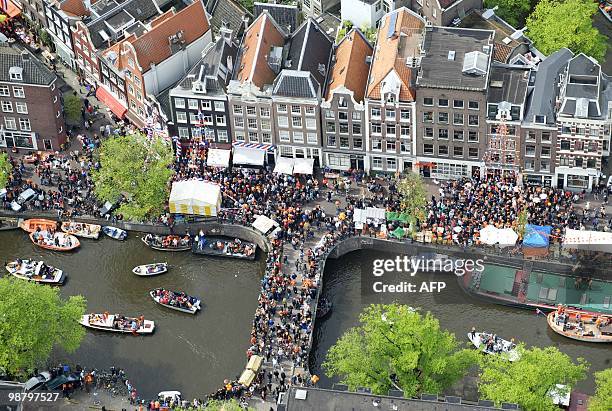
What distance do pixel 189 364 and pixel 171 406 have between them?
30.1ft

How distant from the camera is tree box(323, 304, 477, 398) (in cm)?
18212

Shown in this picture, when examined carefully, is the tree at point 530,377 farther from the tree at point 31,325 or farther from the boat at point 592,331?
the tree at point 31,325

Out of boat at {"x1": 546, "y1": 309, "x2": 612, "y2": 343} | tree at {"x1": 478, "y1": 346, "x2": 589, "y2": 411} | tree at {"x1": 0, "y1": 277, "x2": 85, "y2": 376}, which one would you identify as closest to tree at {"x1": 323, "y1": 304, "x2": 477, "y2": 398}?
tree at {"x1": 478, "y1": 346, "x2": 589, "y2": 411}

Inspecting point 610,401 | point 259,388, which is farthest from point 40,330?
point 610,401

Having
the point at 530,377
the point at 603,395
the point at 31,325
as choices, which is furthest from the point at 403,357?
the point at 31,325

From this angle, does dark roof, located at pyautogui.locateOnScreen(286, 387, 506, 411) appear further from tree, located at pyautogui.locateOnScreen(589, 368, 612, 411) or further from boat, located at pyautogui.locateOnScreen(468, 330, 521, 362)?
boat, located at pyautogui.locateOnScreen(468, 330, 521, 362)

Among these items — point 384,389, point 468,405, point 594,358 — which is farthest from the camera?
point 594,358

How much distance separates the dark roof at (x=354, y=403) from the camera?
171 metres

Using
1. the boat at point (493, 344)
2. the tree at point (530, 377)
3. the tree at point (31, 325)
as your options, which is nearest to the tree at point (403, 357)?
the tree at point (530, 377)

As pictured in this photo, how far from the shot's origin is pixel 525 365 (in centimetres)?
17862

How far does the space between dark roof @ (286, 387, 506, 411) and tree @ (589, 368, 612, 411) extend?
15335mm

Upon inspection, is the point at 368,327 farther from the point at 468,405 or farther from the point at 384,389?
the point at 468,405

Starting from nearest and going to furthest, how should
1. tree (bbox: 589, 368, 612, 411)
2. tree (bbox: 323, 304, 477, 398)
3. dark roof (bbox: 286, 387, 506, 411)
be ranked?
dark roof (bbox: 286, 387, 506, 411) → tree (bbox: 589, 368, 612, 411) → tree (bbox: 323, 304, 477, 398)

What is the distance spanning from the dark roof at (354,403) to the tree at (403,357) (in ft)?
28.4
